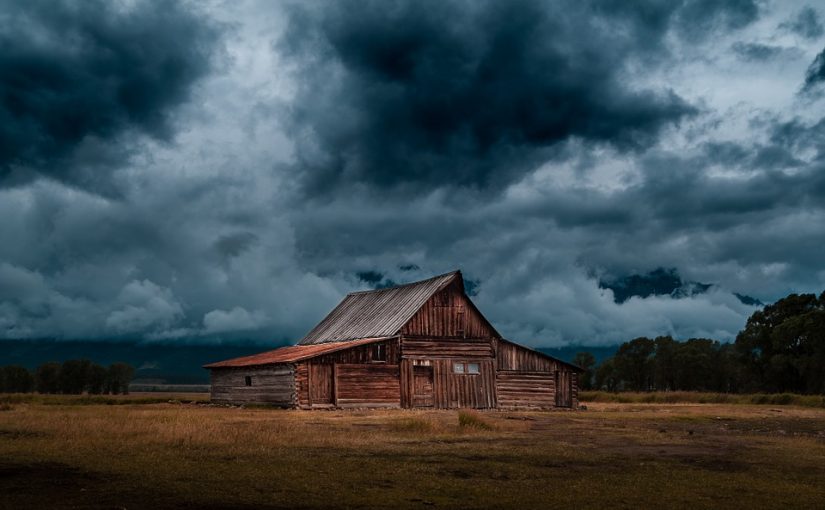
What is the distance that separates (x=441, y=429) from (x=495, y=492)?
12641 millimetres

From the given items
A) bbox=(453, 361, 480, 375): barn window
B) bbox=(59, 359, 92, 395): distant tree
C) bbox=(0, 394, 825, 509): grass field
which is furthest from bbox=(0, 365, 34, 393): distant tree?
bbox=(0, 394, 825, 509): grass field

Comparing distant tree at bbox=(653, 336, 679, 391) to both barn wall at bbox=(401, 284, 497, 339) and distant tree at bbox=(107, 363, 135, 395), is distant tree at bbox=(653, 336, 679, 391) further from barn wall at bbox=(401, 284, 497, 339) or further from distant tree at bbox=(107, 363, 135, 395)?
distant tree at bbox=(107, 363, 135, 395)

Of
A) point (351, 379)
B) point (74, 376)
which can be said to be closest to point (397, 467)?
point (351, 379)

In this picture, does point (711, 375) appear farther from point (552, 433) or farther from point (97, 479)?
point (97, 479)

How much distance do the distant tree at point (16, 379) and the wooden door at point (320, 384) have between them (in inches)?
3739

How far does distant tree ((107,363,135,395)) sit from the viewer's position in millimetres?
116756

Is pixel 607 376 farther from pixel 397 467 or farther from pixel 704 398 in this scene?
pixel 397 467

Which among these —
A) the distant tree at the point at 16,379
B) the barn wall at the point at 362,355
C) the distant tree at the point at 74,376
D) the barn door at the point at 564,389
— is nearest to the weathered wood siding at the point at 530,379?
the barn door at the point at 564,389

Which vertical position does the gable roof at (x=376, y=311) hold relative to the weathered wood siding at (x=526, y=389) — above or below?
above

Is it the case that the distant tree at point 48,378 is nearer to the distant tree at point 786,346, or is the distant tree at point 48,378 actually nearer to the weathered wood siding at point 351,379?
the weathered wood siding at point 351,379

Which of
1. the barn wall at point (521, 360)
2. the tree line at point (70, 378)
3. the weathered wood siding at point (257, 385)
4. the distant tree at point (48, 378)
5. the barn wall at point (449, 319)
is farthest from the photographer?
the distant tree at point (48, 378)

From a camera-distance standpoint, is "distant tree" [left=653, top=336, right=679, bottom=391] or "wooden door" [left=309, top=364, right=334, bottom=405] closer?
"wooden door" [left=309, top=364, right=334, bottom=405]

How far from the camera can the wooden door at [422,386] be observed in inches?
1882

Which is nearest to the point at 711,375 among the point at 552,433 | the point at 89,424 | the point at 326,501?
the point at 552,433
